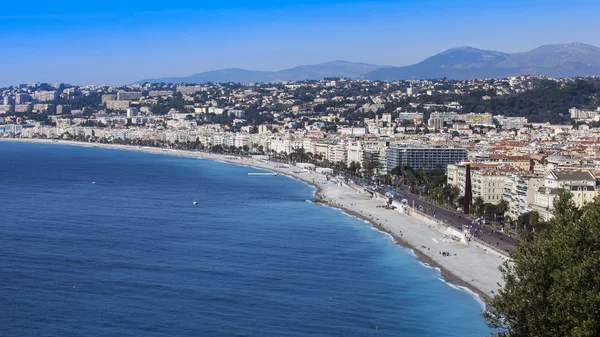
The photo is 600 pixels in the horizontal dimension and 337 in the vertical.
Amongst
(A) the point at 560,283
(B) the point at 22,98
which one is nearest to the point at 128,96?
(B) the point at 22,98

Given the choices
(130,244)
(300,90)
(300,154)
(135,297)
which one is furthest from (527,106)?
(135,297)

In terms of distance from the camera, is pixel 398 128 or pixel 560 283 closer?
pixel 560 283

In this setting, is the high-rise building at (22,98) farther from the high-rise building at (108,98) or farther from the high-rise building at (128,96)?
the high-rise building at (128,96)

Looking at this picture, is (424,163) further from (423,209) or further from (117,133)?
(117,133)

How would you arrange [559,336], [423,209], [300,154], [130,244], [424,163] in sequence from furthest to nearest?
[300,154] → [424,163] → [423,209] → [130,244] → [559,336]

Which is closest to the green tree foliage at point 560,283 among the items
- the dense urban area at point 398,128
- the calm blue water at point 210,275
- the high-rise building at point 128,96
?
the calm blue water at point 210,275

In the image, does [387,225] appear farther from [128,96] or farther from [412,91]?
[128,96]
